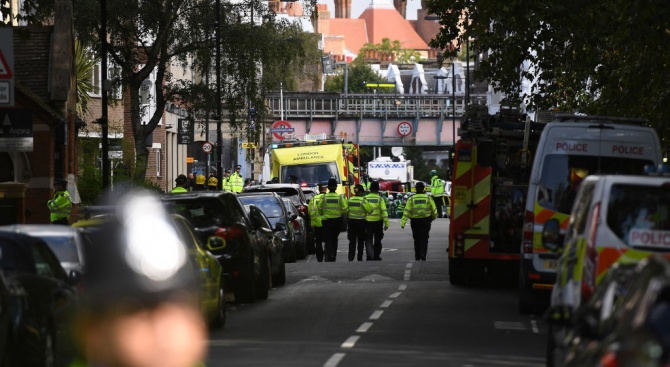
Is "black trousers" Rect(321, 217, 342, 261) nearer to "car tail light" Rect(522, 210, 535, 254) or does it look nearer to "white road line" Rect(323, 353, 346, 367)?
"car tail light" Rect(522, 210, 535, 254)

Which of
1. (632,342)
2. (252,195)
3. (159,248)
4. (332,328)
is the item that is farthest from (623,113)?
(632,342)

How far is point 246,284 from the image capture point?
23.6 metres

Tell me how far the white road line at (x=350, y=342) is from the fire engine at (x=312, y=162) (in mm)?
38270

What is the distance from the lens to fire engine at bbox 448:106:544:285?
26828mm

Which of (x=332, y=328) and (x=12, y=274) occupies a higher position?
(x=12, y=274)

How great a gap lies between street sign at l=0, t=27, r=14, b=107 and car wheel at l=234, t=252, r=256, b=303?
4070 millimetres

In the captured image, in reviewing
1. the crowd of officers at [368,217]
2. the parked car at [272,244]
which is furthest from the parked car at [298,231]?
the parked car at [272,244]

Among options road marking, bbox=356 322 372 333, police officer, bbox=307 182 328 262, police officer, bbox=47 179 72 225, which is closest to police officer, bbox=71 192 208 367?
road marking, bbox=356 322 372 333

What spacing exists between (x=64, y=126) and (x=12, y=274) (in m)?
29.3

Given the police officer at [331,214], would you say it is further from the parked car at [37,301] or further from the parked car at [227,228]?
the parked car at [37,301]

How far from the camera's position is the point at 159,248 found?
16.9m

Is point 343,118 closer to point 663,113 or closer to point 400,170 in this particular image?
point 400,170

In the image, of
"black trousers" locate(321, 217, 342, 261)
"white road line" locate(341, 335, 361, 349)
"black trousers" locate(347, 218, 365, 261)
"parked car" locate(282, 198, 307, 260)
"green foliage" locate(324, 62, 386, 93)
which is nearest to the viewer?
"white road line" locate(341, 335, 361, 349)

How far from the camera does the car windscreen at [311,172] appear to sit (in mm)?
57250
